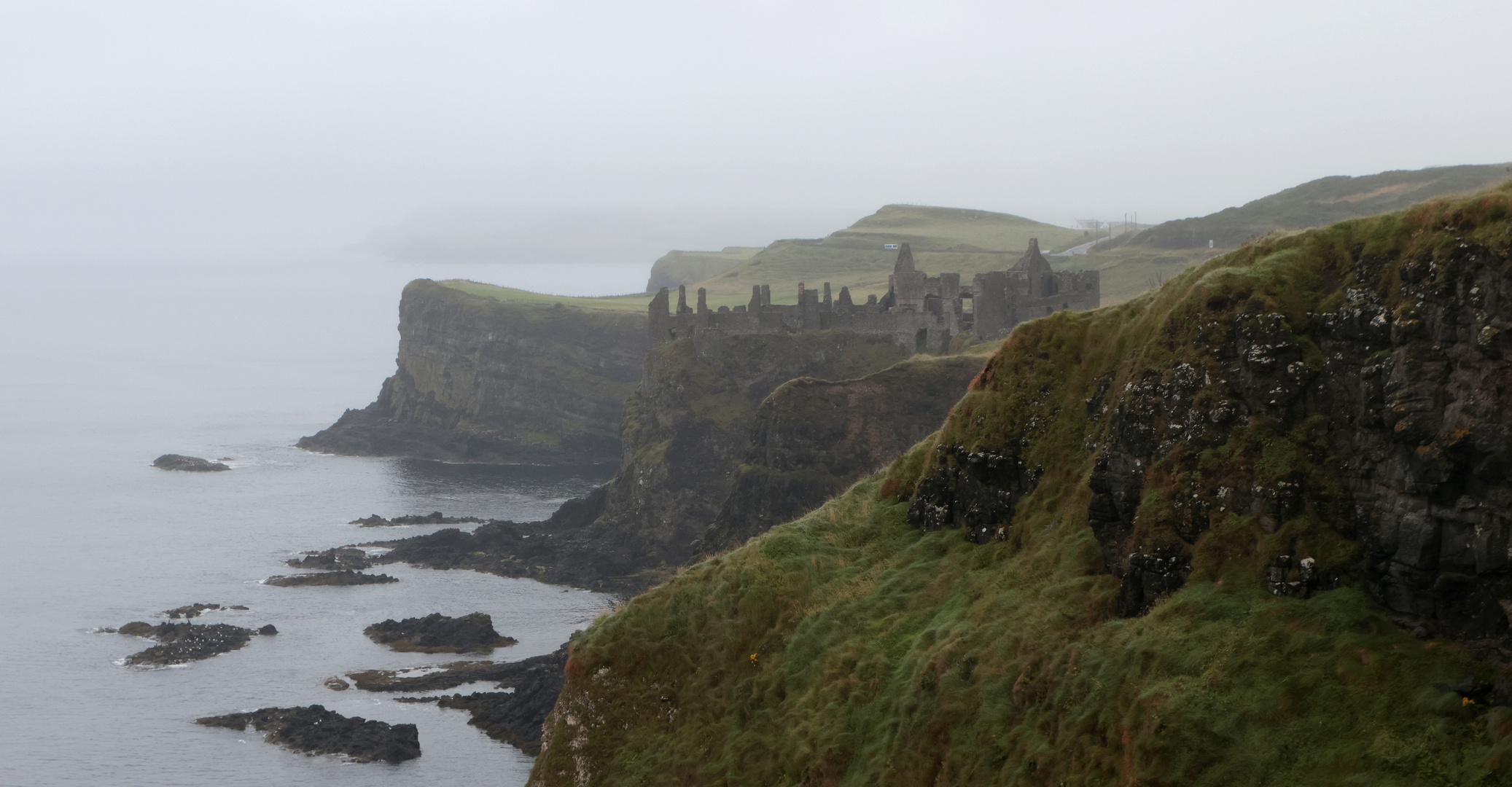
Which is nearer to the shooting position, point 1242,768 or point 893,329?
point 1242,768

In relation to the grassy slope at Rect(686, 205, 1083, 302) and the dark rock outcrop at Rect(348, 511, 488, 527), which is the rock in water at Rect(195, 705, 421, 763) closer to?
the dark rock outcrop at Rect(348, 511, 488, 527)

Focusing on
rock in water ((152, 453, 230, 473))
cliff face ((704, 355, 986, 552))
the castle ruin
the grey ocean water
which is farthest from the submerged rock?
rock in water ((152, 453, 230, 473))

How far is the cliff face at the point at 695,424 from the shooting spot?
103750 millimetres

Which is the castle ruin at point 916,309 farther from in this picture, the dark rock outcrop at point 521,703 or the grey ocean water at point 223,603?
the dark rock outcrop at point 521,703

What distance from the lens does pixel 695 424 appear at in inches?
4257

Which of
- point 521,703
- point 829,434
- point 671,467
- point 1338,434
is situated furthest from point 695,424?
point 1338,434

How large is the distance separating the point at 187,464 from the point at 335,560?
6569cm

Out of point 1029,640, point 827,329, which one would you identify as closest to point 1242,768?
point 1029,640

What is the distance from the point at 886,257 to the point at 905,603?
16923 centimetres

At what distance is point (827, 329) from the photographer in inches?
4331

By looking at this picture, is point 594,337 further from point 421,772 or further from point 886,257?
point 421,772

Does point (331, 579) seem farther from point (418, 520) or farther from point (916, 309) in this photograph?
point (916, 309)

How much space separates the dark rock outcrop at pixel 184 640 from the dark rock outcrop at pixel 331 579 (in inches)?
463

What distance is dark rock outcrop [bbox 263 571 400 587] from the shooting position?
313ft
